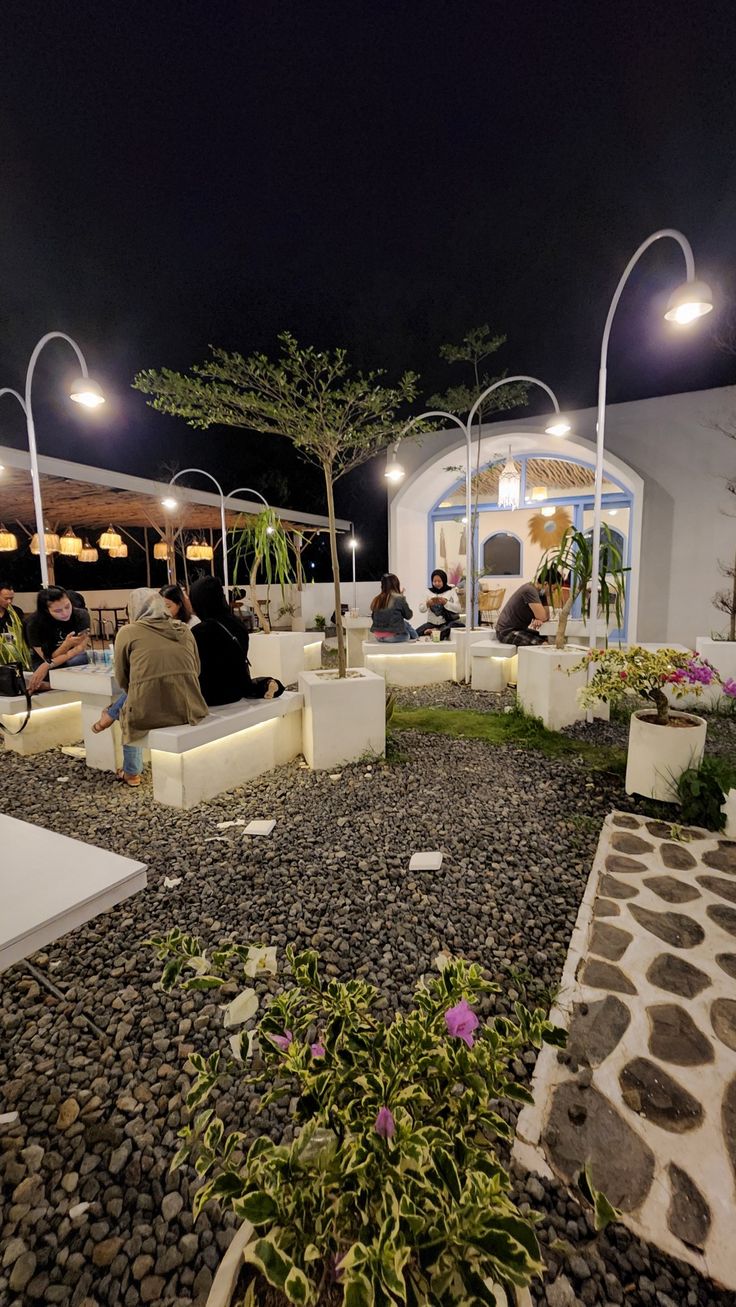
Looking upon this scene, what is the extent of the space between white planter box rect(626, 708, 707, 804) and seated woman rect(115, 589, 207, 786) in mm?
2906

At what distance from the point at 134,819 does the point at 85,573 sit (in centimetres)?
1523

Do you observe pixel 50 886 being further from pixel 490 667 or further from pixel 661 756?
pixel 490 667

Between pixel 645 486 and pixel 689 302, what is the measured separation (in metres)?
6.09

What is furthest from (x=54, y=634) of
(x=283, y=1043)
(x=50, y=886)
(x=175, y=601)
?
(x=283, y=1043)

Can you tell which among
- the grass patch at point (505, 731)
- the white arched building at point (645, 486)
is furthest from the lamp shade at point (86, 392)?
the grass patch at point (505, 731)

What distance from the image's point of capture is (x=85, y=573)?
633 inches

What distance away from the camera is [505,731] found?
16.0ft

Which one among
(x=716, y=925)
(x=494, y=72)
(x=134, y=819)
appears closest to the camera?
(x=716, y=925)

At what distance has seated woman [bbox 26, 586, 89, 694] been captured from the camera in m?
4.76

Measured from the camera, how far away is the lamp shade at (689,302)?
12.8ft

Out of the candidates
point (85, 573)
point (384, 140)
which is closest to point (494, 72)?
point (384, 140)

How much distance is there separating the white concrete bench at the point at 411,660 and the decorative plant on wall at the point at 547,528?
729cm

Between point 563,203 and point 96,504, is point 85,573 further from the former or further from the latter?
point 563,203

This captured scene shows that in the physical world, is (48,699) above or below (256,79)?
below
